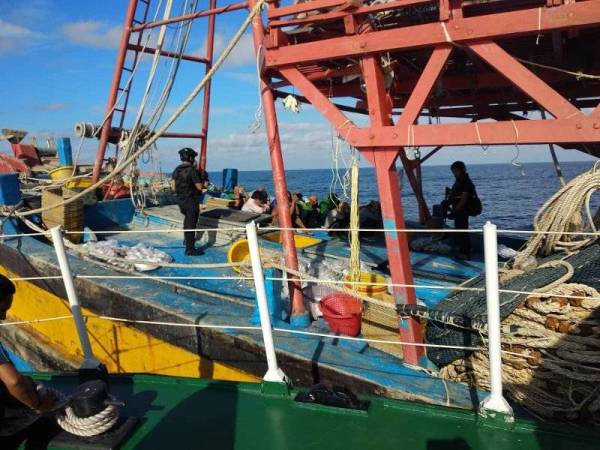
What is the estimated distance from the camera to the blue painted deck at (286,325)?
128 inches

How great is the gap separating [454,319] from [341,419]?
3.85ft

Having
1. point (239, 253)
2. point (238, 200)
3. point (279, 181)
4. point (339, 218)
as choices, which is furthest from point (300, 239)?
point (238, 200)

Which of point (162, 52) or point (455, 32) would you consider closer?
point (455, 32)

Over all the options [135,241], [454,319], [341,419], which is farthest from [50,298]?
[454,319]

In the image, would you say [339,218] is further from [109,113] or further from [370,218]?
[109,113]

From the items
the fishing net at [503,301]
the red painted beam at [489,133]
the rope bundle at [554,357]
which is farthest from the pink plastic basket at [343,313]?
the red painted beam at [489,133]

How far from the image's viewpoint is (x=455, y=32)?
10.3ft

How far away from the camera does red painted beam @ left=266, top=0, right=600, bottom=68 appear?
9.23ft

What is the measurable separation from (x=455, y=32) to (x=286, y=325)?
9.70 feet

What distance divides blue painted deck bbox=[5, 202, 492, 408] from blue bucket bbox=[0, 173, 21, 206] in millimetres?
1135

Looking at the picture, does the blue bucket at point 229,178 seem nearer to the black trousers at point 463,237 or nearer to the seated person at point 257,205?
the seated person at point 257,205

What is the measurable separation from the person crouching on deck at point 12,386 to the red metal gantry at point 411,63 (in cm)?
225

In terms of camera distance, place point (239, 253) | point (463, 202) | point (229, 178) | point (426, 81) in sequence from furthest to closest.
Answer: point (229, 178) < point (463, 202) < point (239, 253) < point (426, 81)

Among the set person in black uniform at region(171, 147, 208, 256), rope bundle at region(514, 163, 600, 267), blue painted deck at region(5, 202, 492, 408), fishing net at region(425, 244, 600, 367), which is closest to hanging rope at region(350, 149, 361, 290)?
blue painted deck at region(5, 202, 492, 408)
